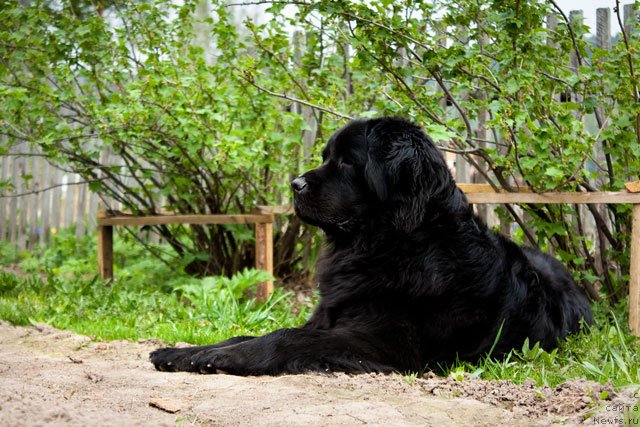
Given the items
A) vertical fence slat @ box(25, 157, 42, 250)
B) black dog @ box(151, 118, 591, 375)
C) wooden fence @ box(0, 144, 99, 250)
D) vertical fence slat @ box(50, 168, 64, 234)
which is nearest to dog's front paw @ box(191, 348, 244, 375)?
black dog @ box(151, 118, 591, 375)

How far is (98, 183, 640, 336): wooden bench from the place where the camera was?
4035mm

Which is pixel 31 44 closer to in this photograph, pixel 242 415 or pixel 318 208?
pixel 318 208

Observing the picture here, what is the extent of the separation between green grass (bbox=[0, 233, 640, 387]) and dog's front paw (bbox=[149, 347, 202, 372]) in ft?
2.72

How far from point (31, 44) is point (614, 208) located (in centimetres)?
481

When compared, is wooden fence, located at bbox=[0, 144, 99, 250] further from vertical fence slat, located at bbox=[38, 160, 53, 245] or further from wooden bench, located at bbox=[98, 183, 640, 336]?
wooden bench, located at bbox=[98, 183, 640, 336]

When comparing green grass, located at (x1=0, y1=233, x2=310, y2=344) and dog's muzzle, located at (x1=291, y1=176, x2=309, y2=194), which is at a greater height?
dog's muzzle, located at (x1=291, y1=176, x2=309, y2=194)

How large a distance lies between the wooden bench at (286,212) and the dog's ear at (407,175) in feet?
3.70

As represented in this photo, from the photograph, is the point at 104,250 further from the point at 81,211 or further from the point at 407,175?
the point at 407,175

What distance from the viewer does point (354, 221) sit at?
11.6 feet

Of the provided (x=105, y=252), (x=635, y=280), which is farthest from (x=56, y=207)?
(x=635, y=280)

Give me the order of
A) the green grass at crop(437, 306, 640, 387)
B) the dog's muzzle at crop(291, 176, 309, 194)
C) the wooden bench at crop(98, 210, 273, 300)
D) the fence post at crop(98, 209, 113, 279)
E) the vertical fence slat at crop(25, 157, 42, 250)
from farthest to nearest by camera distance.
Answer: the vertical fence slat at crop(25, 157, 42, 250), the fence post at crop(98, 209, 113, 279), the wooden bench at crop(98, 210, 273, 300), the dog's muzzle at crop(291, 176, 309, 194), the green grass at crop(437, 306, 640, 387)

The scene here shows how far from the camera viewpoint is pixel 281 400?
239cm

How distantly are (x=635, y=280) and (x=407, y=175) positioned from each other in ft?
5.46

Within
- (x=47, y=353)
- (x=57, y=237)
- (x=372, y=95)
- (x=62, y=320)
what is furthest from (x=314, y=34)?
(x=57, y=237)
